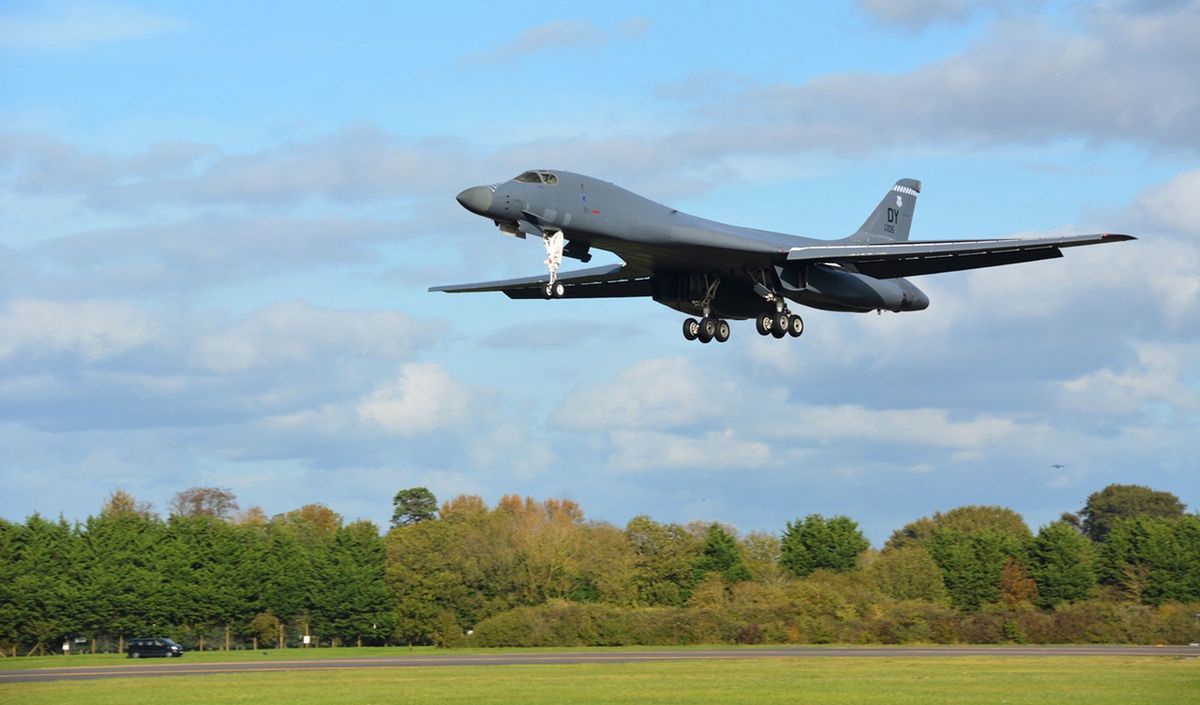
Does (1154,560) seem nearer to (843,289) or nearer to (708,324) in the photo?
(843,289)

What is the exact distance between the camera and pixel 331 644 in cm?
9362

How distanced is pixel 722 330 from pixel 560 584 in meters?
51.8

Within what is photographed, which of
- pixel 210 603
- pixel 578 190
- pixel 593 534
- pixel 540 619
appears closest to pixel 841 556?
pixel 593 534

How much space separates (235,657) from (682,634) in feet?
74.7

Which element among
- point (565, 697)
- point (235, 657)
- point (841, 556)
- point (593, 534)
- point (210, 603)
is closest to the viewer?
point (565, 697)

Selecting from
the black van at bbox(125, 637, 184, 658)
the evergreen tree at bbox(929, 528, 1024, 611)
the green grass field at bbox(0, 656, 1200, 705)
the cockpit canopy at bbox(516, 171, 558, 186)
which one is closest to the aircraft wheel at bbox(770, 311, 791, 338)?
the cockpit canopy at bbox(516, 171, 558, 186)

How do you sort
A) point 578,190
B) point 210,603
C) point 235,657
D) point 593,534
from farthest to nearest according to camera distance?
point 593,534 → point 210,603 → point 235,657 → point 578,190

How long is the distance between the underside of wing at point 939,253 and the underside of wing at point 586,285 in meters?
5.95

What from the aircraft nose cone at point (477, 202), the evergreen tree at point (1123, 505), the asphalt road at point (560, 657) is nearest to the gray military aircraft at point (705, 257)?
the aircraft nose cone at point (477, 202)

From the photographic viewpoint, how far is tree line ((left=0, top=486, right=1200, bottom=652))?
79.3m

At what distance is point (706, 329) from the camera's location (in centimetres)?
4625

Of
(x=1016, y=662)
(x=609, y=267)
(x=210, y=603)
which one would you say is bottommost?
(x=1016, y=662)

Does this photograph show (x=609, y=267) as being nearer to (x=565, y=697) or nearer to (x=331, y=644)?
(x=565, y=697)

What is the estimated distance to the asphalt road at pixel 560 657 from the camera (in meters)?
61.9
